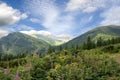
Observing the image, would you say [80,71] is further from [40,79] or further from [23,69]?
[23,69]

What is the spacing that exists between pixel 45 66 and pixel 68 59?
2.63 m

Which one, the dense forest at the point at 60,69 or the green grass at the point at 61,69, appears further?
the green grass at the point at 61,69

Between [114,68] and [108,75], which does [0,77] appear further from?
[114,68]

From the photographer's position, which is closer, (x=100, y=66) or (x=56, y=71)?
(x=56, y=71)

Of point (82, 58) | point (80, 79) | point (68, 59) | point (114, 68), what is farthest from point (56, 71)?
point (114, 68)

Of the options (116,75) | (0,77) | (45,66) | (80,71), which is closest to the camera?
(0,77)

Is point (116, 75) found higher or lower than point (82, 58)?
lower

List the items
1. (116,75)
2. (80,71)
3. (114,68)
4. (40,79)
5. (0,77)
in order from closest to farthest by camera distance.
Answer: (0,77) → (40,79) → (80,71) → (116,75) → (114,68)

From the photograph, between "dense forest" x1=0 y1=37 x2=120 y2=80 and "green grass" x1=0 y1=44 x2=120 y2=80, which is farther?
"green grass" x1=0 y1=44 x2=120 y2=80

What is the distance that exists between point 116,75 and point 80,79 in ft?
13.4

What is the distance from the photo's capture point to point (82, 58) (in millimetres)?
18938

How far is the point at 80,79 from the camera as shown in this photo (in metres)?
14.3

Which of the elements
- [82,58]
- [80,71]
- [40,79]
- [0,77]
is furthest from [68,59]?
[0,77]

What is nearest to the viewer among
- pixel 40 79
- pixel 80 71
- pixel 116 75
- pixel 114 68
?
pixel 40 79
